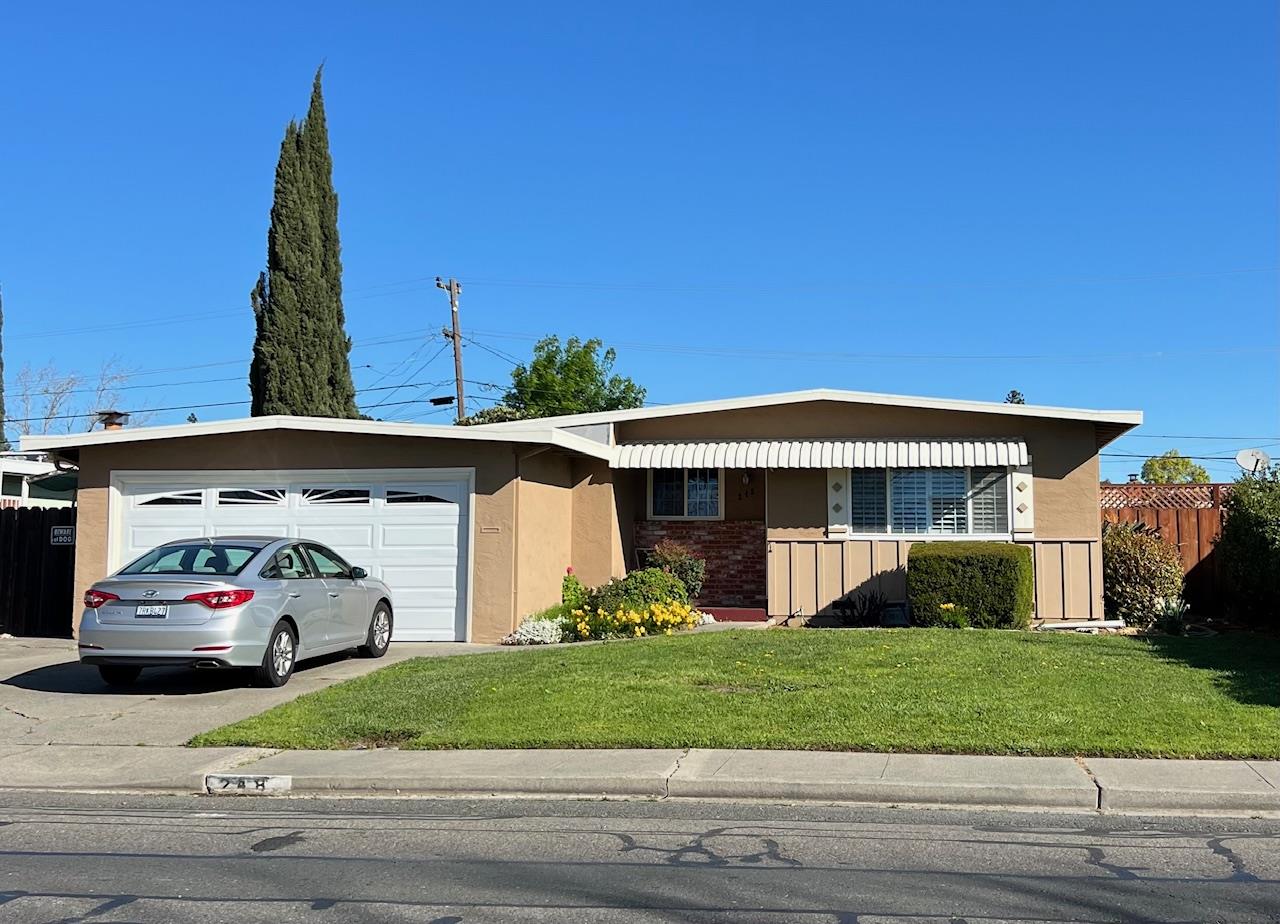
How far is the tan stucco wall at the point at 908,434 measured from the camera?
16.5 metres

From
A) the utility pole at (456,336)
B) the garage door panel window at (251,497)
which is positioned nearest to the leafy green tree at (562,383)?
the utility pole at (456,336)

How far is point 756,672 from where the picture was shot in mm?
11172

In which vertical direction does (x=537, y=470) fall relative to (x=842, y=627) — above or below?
above

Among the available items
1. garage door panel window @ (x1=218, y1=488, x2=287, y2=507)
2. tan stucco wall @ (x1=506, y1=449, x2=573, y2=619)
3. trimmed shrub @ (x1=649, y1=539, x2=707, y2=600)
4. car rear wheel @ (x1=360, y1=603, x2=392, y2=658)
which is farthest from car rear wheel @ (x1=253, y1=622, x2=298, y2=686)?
trimmed shrub @ (x1=649, y1=539, x2=707, y2=600)

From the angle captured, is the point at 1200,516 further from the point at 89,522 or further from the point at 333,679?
the point at 89,522

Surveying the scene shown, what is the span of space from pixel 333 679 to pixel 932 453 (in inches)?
346

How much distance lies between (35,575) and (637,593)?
8879 millimetres

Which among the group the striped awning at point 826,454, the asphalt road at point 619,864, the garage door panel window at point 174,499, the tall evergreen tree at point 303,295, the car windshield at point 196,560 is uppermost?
the tall evergreen tree at point 303,295

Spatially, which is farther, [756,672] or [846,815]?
[756,672]

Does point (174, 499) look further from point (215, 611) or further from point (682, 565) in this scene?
point (682, 565)

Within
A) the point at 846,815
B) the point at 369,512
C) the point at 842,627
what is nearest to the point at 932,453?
the point at 842,627

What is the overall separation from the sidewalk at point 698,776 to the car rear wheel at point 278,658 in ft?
7.49

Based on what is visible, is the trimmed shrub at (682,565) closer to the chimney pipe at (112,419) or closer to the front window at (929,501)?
the front window at (929,501)

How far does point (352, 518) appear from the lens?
51.2ft
